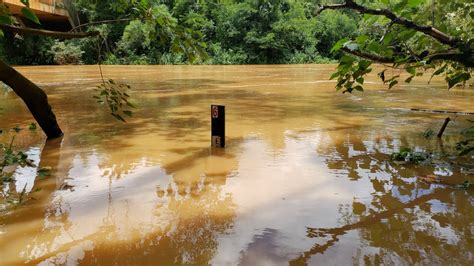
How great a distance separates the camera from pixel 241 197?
11.9 ft

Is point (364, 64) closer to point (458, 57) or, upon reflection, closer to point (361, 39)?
point (361, 39)

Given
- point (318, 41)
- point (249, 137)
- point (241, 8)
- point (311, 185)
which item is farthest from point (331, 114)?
point (318, 41)

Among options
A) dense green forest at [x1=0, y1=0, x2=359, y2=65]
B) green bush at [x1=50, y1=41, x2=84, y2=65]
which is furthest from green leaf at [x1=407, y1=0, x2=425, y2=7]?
green bush at [x1=50, y1=41, x2=84, y2=65]

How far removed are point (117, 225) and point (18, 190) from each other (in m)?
1.38

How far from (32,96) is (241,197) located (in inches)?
139

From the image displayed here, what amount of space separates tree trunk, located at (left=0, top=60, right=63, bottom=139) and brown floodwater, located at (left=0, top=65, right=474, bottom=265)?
0.29 metres

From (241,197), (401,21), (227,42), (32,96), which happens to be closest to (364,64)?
(401,21)

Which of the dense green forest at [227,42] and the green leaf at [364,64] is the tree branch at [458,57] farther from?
the dense green forest at [227,42]

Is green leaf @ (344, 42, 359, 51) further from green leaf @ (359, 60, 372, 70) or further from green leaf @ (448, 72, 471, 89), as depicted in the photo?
green leaf @ (448, 72, 471, 89)

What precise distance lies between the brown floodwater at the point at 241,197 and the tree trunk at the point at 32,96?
293 mm

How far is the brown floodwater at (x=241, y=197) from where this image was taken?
8.70ft

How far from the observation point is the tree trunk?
17.3 feet

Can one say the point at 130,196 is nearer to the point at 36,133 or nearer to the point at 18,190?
the point at 18,190

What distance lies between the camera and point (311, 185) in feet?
12.7
